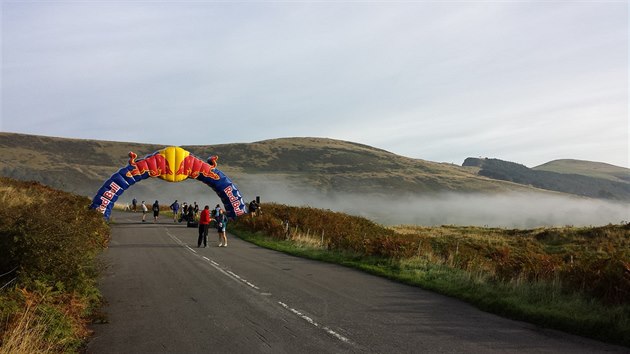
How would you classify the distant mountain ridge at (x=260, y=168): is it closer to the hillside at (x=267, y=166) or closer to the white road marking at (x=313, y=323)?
the hillside at (x=267, y=166)

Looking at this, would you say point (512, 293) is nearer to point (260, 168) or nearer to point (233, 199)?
point (233, 199)

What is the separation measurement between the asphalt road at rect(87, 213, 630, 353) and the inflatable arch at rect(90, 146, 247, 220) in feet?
65.5

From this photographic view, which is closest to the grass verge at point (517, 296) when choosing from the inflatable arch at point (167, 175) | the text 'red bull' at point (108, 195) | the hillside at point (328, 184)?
the inflatable arch at point (167, 175)

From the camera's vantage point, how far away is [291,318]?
8.41m

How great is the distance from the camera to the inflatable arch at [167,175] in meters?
32.8

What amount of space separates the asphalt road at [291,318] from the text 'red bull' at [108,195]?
64.4ft

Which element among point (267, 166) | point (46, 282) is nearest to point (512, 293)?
point (46, 282)

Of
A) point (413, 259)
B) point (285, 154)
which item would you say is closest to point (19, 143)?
point (285, 154)

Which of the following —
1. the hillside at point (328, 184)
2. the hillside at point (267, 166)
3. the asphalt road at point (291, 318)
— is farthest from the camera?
the hillside at point (267, 166)

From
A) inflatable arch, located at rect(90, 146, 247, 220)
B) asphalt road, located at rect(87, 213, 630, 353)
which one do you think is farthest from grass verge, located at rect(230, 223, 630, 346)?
inflatable arch, located at rect(90, 146, 247, 220)

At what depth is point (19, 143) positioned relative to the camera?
13625cm

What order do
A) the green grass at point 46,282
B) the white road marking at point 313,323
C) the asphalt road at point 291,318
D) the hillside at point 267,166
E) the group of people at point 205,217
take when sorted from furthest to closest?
1. the hillside at point 267,166
2. the group of people at point 205,217
3. the white road marking at point 313,323
4. the asphalt road at point 291,318
5. the green grass at point 46,282

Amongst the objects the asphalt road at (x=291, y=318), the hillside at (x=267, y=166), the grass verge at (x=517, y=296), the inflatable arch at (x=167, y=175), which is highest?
the hillside at (x=267, y=166)

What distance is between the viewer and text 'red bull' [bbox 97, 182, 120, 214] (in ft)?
106
